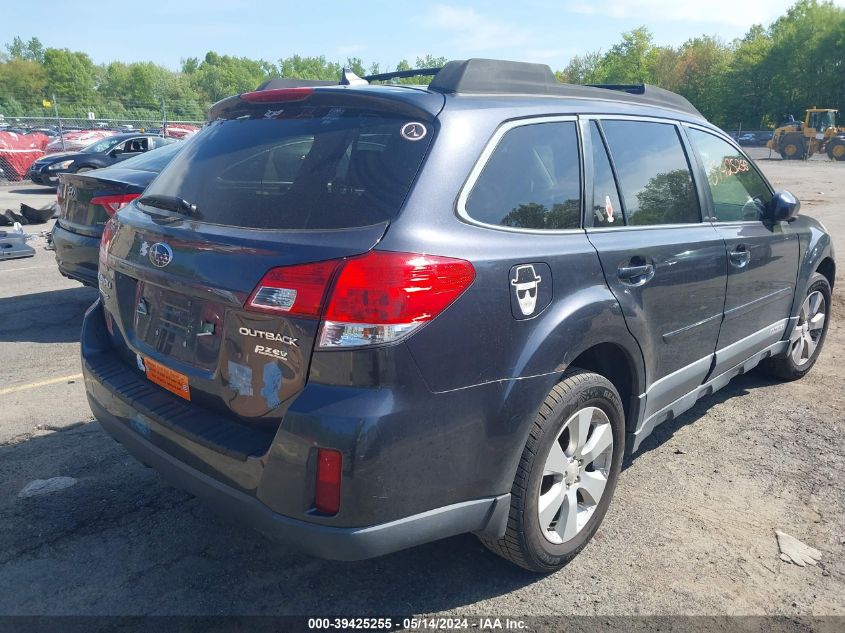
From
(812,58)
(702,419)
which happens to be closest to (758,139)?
(812,58)

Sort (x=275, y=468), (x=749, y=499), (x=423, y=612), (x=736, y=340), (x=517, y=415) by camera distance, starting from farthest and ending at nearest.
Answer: (x=736, y=340) < (x=749, y=499) < (x=423, y=612) < (x=517, y=415) < (x=275, y=468)

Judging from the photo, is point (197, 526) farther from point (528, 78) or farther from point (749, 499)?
point (749, 499)

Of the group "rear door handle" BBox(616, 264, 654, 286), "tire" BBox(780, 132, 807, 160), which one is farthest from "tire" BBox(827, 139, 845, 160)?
"rear door handle" BBox(616, 264, 654, 286)

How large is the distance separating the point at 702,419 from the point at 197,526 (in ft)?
10.1

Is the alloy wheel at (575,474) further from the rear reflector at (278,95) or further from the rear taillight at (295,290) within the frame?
the rear reflector at (278,95)

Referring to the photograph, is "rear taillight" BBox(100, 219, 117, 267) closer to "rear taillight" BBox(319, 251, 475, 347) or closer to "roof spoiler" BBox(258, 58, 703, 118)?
"roof spoiler" BBox(258, 58, 703, 118)

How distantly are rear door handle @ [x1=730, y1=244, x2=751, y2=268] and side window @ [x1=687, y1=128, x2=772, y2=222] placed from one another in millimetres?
179

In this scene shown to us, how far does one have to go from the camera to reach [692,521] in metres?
3.20

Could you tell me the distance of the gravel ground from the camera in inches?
102

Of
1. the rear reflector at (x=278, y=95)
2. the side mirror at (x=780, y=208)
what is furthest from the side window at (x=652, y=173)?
the rear reflector at (x=278, y=95)

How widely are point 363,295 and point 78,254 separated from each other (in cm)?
460

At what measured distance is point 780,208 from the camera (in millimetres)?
4113

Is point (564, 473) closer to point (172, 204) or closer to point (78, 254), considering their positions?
point (172, 204)

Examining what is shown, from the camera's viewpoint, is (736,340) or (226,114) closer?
(226,114)
